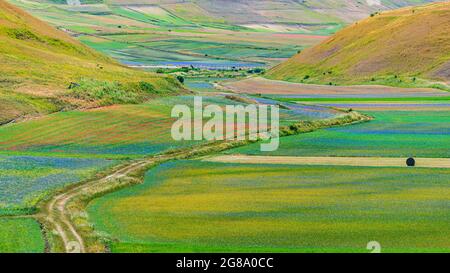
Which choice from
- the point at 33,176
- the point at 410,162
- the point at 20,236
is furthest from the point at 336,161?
the point at 20,236

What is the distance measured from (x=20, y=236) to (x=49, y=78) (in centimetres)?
5591

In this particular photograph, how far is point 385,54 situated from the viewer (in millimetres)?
135500

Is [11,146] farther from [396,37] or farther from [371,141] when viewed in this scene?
[396,37]

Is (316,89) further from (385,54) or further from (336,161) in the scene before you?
(336,161)

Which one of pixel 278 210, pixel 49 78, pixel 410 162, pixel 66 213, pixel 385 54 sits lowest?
pixel 66 213

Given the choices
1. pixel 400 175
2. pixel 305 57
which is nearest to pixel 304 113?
pixel 400 175

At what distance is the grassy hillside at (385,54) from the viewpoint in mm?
126938

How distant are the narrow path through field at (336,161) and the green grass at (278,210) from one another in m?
1.78

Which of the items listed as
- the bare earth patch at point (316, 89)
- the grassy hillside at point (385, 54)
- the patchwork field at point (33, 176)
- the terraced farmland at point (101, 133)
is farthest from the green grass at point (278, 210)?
the grassy hillside at point (385, 54)

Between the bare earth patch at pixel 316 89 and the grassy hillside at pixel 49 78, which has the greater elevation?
the grassy hillside at pixel 49 78

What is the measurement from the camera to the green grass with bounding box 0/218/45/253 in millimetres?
34219

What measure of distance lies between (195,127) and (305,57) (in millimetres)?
86954

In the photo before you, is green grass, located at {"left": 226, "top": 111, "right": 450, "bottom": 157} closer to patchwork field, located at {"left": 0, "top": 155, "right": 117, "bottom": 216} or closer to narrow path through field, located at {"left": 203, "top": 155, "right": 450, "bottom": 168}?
narrow path through field, located at {"left": 203, "top": 155, "right": 450, "bottom": 168}

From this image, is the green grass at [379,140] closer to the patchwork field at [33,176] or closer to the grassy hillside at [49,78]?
the patchwork field at [33,176]
